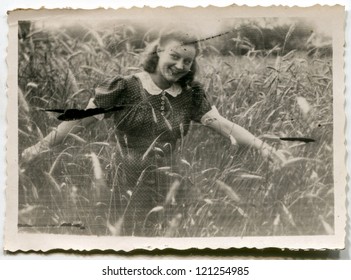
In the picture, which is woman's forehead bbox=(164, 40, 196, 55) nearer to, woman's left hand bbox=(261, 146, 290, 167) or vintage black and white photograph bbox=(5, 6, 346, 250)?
vintage black and white photograph bbox=(5, 6, 346, 250)

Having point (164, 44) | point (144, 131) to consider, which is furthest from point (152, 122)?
point (164, 44)

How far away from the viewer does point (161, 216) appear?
712 millimetres

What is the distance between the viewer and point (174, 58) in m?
0.71

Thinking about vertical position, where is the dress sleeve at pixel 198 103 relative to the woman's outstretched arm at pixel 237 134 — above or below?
above

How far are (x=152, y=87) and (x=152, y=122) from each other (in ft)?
0.18

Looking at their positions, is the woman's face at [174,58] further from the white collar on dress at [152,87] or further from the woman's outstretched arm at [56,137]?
the woman's outstretched arm at [56,137]

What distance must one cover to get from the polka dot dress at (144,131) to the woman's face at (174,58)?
1.2 inches

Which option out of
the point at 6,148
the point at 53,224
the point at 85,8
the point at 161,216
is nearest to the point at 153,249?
the point at 161,216

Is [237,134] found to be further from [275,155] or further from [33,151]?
[33,151]

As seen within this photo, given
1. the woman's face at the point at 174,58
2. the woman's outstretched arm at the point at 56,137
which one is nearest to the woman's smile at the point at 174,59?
the woman's face at the point at 174,58

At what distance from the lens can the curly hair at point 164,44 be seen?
0.71m

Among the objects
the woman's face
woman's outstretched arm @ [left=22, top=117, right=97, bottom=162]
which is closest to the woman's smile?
the woman's face
